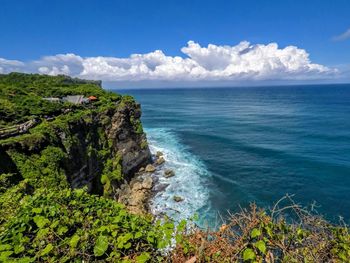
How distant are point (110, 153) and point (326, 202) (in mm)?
26060

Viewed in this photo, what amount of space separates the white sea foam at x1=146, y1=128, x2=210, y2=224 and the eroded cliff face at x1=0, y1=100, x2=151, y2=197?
503cm

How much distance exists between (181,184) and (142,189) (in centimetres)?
542

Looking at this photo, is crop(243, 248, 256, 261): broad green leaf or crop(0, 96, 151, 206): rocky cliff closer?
crop(243, 248, 256, 261): broad green leaf

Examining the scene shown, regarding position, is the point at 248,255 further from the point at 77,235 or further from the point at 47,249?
Answer: the point at 47,249

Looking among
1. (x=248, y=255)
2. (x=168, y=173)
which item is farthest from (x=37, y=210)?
(x=168, y=173)

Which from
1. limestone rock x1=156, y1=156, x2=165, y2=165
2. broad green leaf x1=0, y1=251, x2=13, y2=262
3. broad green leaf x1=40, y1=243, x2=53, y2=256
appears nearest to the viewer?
Result: broad green leaf x1=0, y1=251, x2=13, y2=262

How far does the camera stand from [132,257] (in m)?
5.09

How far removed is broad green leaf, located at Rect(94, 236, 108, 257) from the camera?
485cm

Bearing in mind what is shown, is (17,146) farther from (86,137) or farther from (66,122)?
(86,137)

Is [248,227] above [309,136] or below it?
above

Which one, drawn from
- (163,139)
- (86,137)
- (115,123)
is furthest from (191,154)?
(86,137)

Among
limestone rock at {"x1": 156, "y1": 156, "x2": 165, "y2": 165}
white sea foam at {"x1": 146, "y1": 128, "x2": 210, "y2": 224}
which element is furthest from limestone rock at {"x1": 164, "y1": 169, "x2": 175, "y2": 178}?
limestone rock at {"x1": 156, "y1": 156, "x2": 165, "y2": 165}

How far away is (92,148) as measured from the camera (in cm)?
2708

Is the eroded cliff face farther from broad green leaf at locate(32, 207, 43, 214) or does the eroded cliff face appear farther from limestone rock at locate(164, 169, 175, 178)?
broad green leaf at locate(32, 207, 43, 214)
